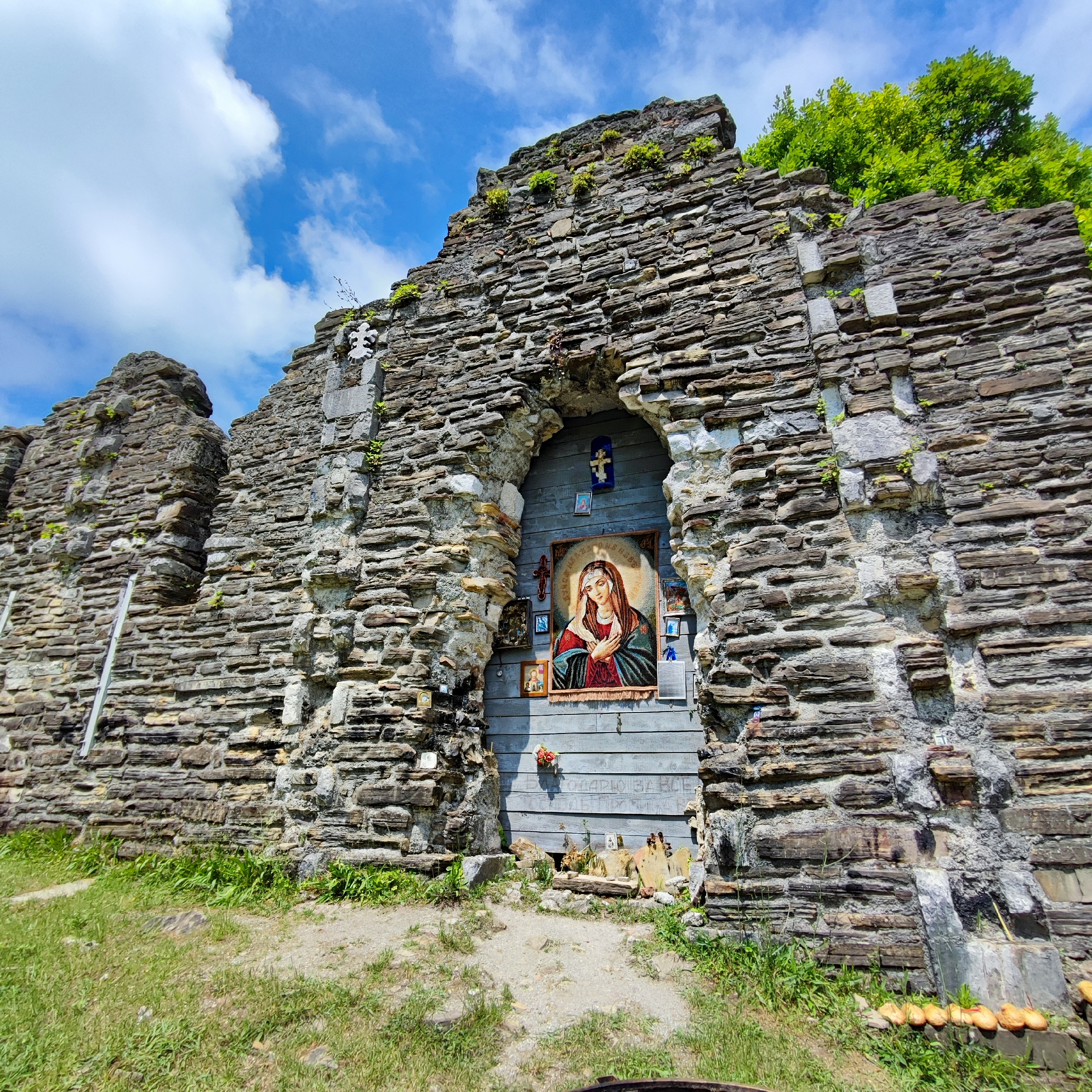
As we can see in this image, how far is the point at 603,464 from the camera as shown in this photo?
17.5 feet

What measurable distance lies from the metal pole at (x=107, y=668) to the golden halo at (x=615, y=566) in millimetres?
4404

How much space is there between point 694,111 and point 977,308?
3058 mm

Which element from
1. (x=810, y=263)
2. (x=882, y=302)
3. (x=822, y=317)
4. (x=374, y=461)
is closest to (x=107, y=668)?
(x=374, y=461)

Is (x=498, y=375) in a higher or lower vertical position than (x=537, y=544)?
higher

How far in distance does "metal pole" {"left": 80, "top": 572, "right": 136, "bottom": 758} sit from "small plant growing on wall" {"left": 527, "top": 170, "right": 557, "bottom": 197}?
5460 mm

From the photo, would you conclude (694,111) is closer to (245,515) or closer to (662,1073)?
(245,515)

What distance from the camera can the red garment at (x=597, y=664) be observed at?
15.6ft

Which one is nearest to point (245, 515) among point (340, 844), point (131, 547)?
point (131, 547)

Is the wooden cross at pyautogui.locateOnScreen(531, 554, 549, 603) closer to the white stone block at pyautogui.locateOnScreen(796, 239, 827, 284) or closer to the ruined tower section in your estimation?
the white stone block at pyautogui.locateOnScreen(796, 239, 827, 284)

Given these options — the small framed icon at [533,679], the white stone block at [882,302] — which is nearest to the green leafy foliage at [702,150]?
the white stone block at [882,302]

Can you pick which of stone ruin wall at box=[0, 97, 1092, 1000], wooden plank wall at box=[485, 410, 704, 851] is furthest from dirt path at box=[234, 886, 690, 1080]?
wooden plank wall at box=[485, 410, 704, 851]

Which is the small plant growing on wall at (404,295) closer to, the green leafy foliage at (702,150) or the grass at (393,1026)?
the green leafy foliage at (702,150)

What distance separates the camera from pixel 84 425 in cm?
771

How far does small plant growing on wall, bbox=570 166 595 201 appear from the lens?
5602 mm
